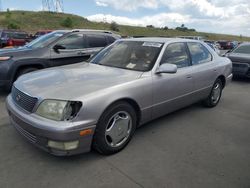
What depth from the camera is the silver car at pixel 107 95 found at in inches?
107

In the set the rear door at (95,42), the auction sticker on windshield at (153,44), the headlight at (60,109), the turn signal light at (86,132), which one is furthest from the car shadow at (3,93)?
the turn signal light at (86,132)

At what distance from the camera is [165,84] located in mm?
3816

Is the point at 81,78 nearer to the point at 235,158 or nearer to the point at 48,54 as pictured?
the point at 235,158

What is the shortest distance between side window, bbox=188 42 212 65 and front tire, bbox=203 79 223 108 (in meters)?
0.64

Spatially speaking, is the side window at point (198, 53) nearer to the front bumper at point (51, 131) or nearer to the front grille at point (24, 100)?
the front bumper at point (51, 131)

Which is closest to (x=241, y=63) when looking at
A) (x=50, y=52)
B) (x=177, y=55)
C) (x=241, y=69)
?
(x=241, y=69)

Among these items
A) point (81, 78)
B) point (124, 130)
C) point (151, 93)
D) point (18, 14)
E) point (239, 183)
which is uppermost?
point (18, 14)

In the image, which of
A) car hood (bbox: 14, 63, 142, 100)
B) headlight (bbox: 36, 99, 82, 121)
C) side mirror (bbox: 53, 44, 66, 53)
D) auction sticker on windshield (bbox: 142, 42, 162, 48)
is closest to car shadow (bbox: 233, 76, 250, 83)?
auction sticker on windshield (bbox: 142, 42, 162, 48)

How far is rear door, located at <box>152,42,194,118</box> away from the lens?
12.3ft

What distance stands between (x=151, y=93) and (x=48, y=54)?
3662 millimetres

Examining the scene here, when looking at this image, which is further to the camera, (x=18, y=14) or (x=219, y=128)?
(x=18, y=14)

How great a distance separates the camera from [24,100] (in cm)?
304

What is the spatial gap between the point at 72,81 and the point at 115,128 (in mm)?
859

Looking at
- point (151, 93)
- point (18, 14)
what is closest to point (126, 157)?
point (151, 93)
